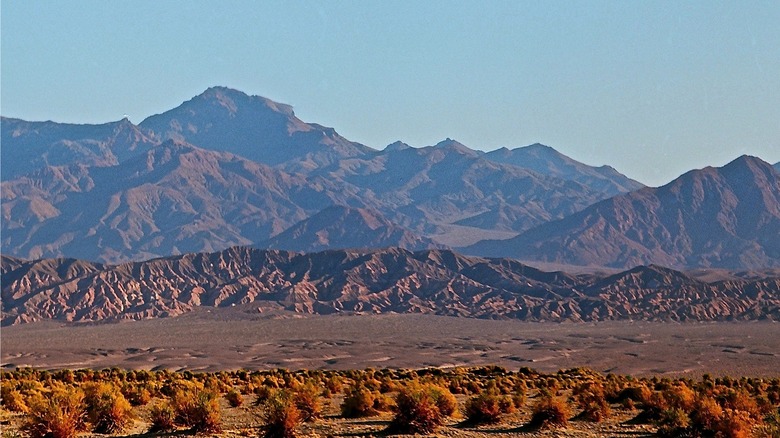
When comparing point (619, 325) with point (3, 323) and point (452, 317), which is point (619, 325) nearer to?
point (452, 317)

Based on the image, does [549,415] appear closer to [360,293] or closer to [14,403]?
[14,403]

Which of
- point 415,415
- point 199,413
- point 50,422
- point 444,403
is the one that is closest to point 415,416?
point 415,415

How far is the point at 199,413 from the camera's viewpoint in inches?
863

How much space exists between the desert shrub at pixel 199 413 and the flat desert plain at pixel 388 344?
61123 millimetres

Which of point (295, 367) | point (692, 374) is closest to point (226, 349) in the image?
point (295, 367)

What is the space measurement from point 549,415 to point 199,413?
7.59 meters

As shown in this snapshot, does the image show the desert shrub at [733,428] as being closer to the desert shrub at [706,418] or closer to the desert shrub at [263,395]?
the desert shrub at [706,418]

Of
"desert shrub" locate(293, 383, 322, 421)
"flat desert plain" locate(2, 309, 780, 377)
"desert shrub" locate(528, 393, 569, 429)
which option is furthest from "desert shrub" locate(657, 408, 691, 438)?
"flat desert plain" locate(2, 309, 780, 377)

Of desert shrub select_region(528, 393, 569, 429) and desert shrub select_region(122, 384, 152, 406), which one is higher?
desert shrub select_region(528, 393, 569, 429)

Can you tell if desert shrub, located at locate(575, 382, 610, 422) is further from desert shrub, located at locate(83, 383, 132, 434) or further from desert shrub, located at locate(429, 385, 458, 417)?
desert shrub, located at locate(83, 383, 132, 434)

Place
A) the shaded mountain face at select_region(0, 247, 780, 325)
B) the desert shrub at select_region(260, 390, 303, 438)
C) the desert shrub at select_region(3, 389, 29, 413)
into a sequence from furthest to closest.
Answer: the shaded mountain face at select_region(0, 247, 780, 325) → the desert shrub at select_region(3, 389, 29, 413) → the desert shrub at select_region(260, 390, 303, 438)

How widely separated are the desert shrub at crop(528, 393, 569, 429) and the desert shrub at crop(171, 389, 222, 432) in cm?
685

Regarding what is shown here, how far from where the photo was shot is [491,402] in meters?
25.3

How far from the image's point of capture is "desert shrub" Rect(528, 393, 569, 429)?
2398cm
